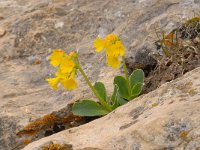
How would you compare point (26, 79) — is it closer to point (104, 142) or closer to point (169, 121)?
point (104, 142)

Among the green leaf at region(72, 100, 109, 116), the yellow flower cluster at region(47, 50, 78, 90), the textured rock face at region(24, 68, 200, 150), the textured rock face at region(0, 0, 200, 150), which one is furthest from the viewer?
the textured rock face at region(0, 0, 200, 150)

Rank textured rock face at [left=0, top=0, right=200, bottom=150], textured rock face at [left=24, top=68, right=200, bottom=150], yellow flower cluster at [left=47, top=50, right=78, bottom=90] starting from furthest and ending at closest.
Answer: textured rock face at [left=0, top=0, right=200, bottom=150] → yellow flower cluster at [left=47, top=50, right=78, bottom=90] → textured rock face at [left=24, top=68, right=200, bottom=150]

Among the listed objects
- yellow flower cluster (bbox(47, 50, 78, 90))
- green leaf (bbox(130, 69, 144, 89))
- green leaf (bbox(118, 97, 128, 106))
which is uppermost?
yellow flower cluster (bbox(47, 50, 78, 90))

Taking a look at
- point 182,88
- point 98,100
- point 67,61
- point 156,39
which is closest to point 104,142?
point 182,88

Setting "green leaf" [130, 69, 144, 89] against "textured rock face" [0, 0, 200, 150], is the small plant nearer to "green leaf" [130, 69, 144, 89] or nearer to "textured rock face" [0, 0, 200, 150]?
"green leaf" [130, 69, 144, 89]

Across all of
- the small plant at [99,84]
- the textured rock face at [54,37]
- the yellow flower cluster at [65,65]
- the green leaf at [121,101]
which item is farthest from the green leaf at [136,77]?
the yellow flower cluster at [65,65]

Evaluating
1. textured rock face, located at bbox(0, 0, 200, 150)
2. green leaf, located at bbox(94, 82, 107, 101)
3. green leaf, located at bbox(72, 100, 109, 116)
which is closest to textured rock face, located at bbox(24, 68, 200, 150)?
green leaf, located at bbox(72, 100, 109, 116)

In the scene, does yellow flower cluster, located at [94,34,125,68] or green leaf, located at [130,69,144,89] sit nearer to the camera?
yellow flower cluster, located at [94,34,125,68]
